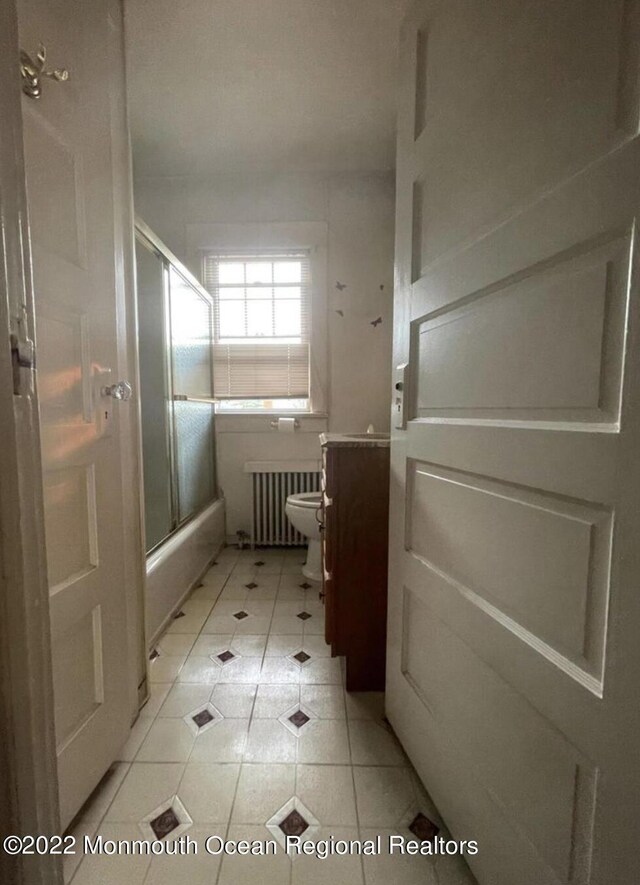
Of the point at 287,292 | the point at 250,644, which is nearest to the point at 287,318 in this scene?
the point at 287,292

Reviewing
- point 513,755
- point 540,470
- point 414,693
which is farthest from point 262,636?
point 540,470

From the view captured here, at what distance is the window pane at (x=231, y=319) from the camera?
2600mm

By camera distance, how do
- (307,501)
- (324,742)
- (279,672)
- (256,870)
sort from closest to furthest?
1. (256,870)
2. (324,742)
3. (279,672)
4. (307,501)

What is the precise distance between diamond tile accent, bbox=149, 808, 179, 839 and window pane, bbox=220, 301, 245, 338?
2.42 meters

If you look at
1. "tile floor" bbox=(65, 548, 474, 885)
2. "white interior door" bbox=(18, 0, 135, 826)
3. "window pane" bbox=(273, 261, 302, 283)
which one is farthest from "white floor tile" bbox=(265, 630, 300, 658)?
"window pane" bbox=(273, 261, 302, 283)

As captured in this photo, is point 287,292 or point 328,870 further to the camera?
point 287,292

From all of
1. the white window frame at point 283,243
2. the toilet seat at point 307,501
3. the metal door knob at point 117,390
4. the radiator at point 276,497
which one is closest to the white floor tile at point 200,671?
the toilet seat at point 307,501

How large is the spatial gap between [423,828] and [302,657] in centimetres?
69

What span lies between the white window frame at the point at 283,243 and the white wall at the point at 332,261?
43 millimetres

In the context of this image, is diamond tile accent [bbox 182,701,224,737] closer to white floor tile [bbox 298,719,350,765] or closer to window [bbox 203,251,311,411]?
white floor tile [bbox 298,719,350,765]

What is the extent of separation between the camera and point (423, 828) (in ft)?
2.80

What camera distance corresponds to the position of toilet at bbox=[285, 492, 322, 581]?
2.01 meters

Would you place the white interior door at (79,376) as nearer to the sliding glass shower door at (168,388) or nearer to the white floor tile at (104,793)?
the white floor tile at (104,793)

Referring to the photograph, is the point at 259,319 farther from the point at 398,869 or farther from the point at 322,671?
the point at 398,869
